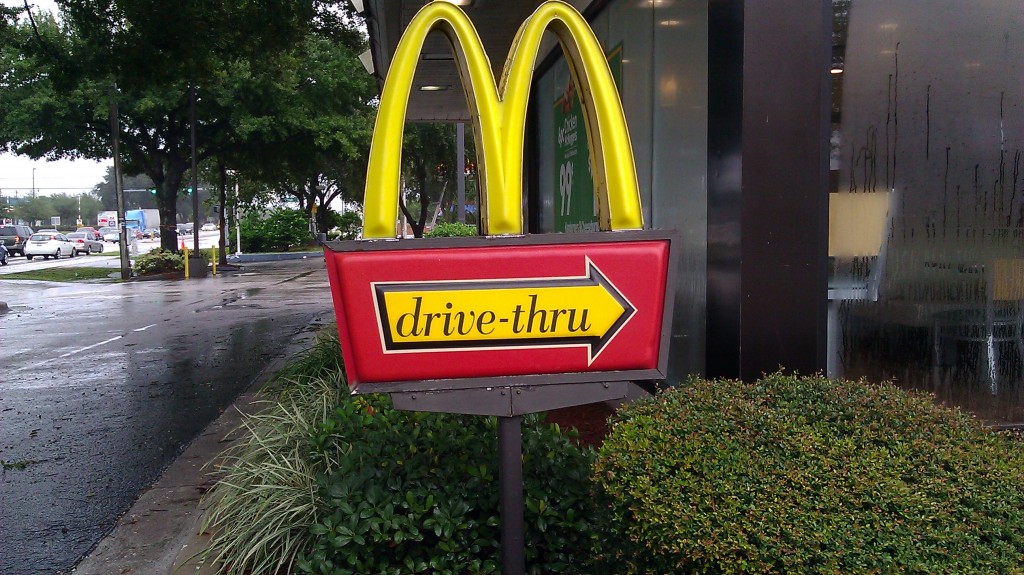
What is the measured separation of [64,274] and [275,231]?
54.7 ft

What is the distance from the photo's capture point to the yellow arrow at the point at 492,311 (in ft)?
9.45

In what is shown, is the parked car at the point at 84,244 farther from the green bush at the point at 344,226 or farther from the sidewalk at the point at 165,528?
the sidewalk at the point at 165,528

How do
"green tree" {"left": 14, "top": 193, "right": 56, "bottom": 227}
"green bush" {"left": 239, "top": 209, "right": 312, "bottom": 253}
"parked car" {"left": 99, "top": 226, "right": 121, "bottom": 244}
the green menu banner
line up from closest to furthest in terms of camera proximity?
the green menu banner, "green bush" {"left": 239, "top": 209, "right": 312, "bottom": 253}, "parked car" {"left": 99, "top": 226, "right": 121, "bottom": 244}, "green tree" {"left": 14, "top": 193, "right": 56, "bottom": 227}

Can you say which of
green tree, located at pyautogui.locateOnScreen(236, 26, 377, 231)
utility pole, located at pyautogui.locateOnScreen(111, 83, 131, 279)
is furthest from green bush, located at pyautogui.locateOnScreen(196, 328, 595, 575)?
utility pole, located at pyautogui.locateOnScreen(111, 83, 131, 279)

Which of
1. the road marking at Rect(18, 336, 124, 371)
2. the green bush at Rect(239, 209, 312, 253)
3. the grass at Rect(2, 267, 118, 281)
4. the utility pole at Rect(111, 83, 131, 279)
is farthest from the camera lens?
the green bush at Rect(239, 209, 312, 253)

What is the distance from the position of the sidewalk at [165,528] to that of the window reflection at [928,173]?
3.84 meters

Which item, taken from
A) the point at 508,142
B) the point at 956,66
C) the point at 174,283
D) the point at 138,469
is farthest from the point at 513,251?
the point at 174,283

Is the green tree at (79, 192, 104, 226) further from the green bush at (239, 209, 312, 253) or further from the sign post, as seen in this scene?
the sign post

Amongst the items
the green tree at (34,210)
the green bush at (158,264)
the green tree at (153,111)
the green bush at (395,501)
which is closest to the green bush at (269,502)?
the green bush at (395,501)

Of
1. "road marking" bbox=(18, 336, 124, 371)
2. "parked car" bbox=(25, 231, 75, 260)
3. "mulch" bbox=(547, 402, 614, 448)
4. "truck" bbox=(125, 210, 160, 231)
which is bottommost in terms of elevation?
"road marking" bbox=(18, 336, 124, 371)

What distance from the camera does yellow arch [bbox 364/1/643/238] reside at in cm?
299

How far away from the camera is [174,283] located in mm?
27047

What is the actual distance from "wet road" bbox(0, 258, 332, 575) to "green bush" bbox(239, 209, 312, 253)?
86.0 feet


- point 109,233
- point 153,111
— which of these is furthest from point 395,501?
point 109,233
